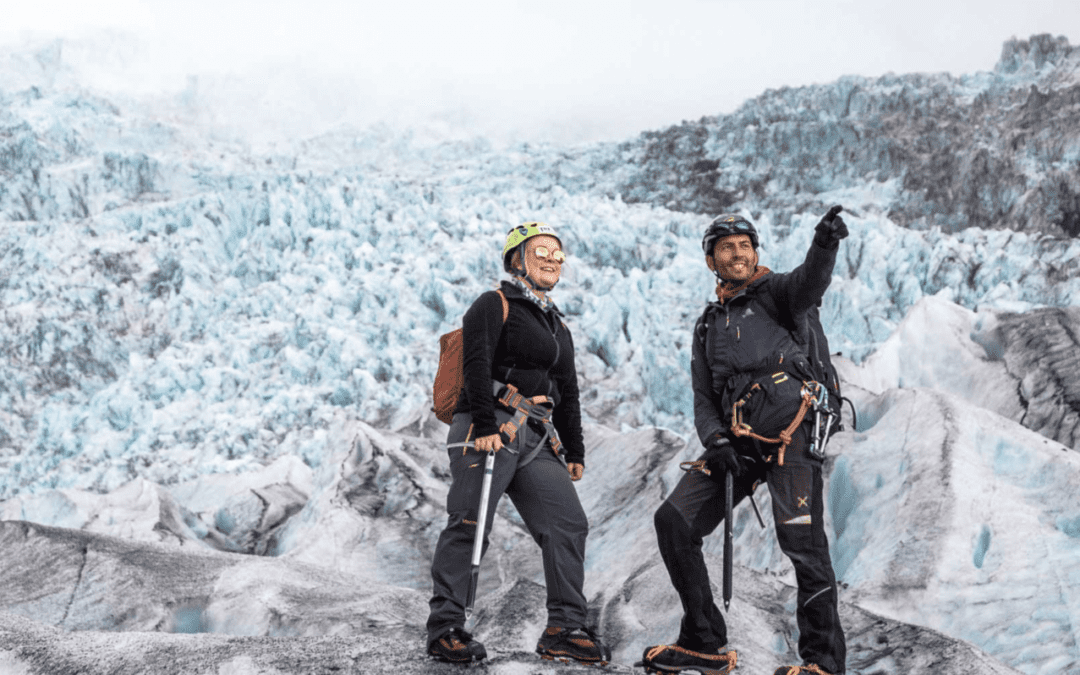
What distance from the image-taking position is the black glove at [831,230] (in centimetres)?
242

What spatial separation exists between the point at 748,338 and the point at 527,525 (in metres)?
1.02

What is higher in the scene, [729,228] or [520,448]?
[729,228]

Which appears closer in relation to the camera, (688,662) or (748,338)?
(688,662)

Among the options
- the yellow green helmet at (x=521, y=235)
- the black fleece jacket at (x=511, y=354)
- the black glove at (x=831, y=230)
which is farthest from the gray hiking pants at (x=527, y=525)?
the black glove at (x=831, y=230)

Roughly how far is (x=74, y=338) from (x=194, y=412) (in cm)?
695

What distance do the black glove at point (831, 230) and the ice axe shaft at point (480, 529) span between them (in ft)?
4.14

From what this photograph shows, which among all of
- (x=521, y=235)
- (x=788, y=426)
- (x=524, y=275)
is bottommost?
(x=788, y=426)

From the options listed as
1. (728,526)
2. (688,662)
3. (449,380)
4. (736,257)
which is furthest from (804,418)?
(449,380)

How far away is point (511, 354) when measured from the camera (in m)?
2.90

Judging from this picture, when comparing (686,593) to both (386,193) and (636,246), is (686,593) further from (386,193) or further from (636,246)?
(386,193)

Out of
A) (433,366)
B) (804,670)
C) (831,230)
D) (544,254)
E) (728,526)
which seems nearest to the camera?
(831,230)

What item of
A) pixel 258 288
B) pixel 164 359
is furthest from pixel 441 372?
pixel 258 288

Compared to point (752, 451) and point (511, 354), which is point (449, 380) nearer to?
point (511, 354)

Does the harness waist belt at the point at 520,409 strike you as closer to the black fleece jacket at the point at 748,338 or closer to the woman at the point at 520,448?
the woman at the point at 520,448
